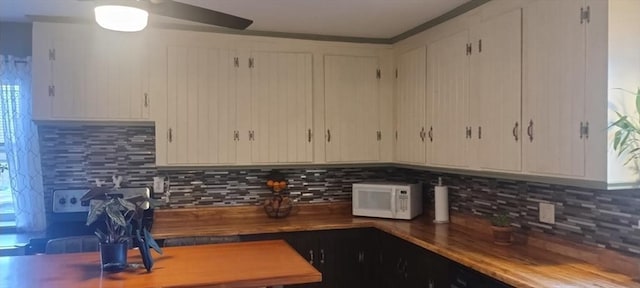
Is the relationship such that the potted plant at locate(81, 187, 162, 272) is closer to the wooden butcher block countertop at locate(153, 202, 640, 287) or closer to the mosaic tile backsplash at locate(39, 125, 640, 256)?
the wooden butcher block countertop at locate(153, 202, 640, 287)

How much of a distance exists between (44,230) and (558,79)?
3.45 metres

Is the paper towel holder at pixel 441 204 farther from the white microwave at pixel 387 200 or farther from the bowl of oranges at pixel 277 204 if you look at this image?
the bowl of oranges at pixel 277 204

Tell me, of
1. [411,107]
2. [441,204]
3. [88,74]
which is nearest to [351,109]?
[411,107]

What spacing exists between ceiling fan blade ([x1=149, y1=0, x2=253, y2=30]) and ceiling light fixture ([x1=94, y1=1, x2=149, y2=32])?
0.07 meters

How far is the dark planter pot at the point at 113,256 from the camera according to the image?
236 cm

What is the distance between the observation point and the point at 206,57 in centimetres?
374

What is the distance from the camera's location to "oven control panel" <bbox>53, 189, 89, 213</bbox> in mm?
3621

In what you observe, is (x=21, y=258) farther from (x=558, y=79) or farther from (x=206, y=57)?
(x=558, y=79)

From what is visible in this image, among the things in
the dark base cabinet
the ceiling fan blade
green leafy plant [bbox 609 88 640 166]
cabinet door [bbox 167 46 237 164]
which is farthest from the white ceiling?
the dark base cabinet

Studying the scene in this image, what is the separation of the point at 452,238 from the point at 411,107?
1125 millimetres

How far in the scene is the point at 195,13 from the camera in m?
2.23

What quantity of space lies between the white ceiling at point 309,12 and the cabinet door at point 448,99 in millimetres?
254

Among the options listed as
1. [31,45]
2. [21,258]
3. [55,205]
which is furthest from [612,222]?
Answer: [31,45]

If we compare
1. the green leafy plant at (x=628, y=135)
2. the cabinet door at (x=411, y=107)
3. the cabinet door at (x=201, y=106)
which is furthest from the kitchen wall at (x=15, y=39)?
the green leafy plant at (x=628, y=135)
